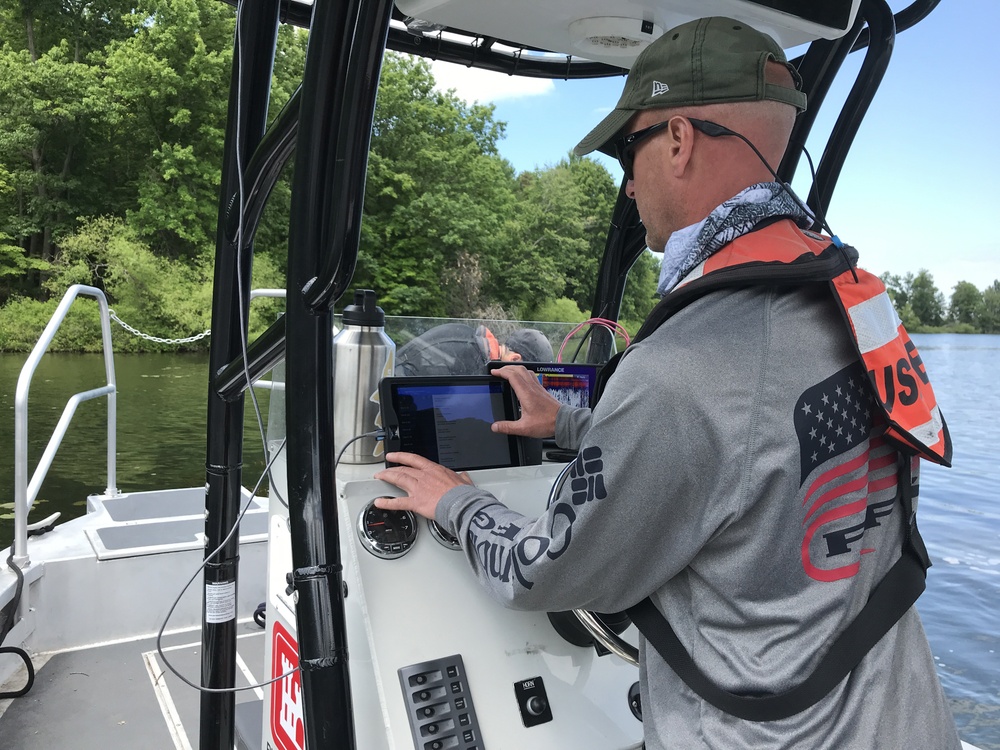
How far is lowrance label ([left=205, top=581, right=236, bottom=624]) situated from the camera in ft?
5.97

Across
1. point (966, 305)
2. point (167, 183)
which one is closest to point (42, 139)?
point (167, 183)

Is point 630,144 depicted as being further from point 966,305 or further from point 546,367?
point 966,305

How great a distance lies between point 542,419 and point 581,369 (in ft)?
0.78

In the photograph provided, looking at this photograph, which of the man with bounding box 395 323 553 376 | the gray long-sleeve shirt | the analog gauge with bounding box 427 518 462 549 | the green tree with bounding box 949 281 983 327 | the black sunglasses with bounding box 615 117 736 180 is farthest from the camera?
the green tree with bounding box 949 281 983 327

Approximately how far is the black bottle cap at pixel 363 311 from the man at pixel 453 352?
9.9 inches

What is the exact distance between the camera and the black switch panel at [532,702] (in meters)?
1.37

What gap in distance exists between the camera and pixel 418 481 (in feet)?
4.41

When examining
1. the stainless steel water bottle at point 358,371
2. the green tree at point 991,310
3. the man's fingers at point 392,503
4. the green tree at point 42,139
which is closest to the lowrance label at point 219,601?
the stainless steel water bottle at point 358,371

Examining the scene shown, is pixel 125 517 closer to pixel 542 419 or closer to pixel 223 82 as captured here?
pixel 542 419

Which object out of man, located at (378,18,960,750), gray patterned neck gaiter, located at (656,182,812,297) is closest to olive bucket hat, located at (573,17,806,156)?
man, located at (378,18,960,750)

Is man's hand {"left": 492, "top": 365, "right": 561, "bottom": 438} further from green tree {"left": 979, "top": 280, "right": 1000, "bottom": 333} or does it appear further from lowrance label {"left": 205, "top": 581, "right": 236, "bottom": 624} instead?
green tree {"left": 979, "top": 280, "right": 1000, "bottom": 333}

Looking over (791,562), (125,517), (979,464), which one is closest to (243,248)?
(791,562)

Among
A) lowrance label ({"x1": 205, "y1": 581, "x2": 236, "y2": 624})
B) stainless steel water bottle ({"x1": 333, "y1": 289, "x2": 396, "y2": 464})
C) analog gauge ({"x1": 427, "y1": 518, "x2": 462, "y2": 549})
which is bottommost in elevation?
lowrance label ({"x1": 205, "y1": 581, "x2": 236, "y2": 624})

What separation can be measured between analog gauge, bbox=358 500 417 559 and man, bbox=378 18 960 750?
1.01 feet
